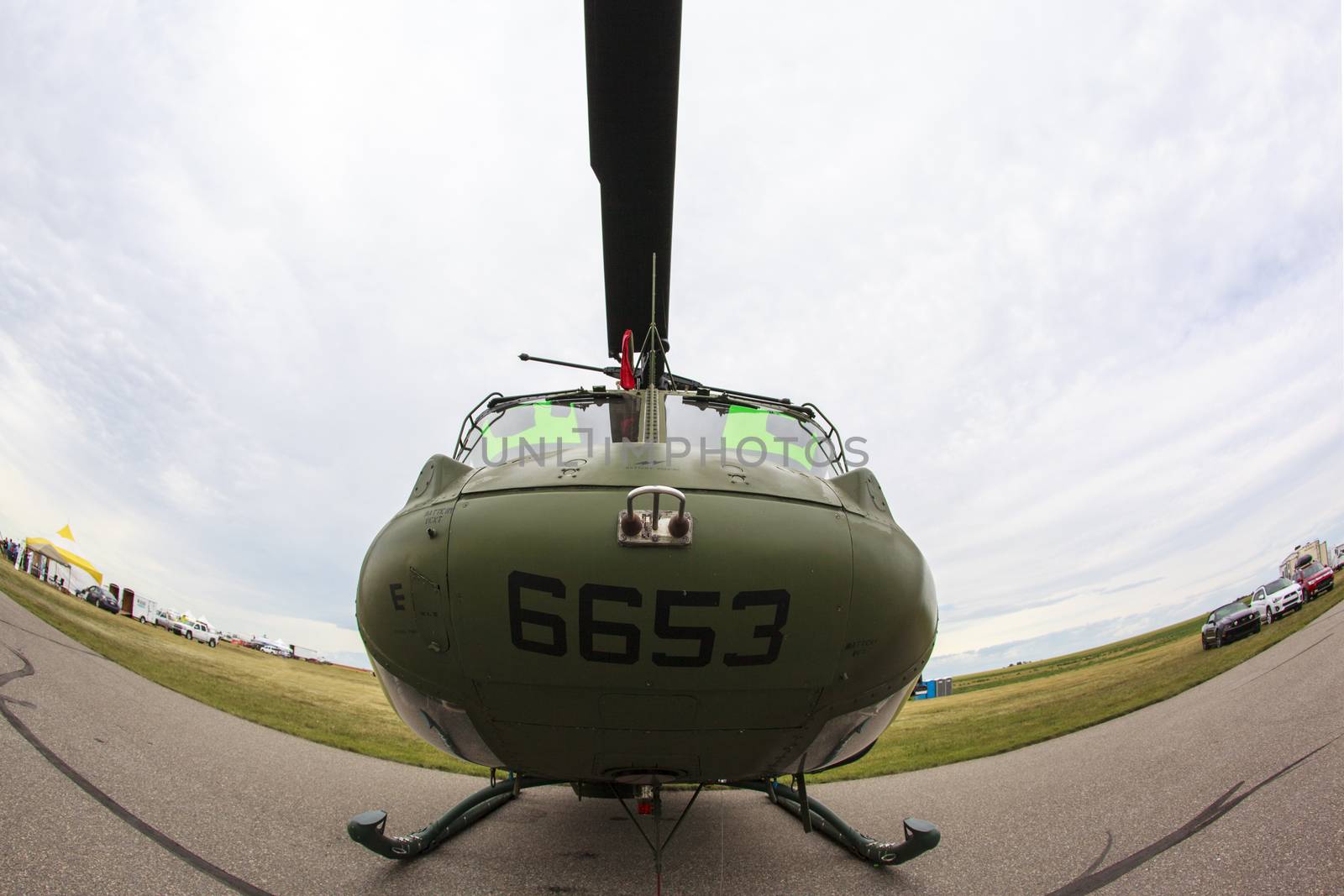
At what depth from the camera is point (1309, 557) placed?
19.8 metres

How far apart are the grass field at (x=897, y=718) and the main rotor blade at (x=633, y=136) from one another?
19.2 ft

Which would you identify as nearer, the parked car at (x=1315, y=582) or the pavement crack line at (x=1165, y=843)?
the pavement crack line at (x=1165, y=843)

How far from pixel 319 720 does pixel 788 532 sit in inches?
369

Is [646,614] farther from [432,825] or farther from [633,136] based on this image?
[633,136]

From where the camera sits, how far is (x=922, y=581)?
6.84ft

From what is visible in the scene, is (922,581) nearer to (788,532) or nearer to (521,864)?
(788,532)

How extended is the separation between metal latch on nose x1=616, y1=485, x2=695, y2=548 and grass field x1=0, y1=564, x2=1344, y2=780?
20.4ft

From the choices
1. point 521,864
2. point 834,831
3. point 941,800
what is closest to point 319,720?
point 521,864

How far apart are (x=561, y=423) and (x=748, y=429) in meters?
1.12

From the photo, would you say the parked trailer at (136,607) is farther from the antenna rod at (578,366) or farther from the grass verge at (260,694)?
the antenna rod at (578,366)

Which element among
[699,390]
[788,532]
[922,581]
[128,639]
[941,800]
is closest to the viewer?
[788,532]

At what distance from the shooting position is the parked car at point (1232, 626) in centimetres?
1272

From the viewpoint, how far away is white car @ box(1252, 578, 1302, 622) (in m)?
13.7

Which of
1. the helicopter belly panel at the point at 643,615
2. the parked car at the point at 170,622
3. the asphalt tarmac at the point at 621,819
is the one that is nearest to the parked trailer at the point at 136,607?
the parked car at the point at 170,622
